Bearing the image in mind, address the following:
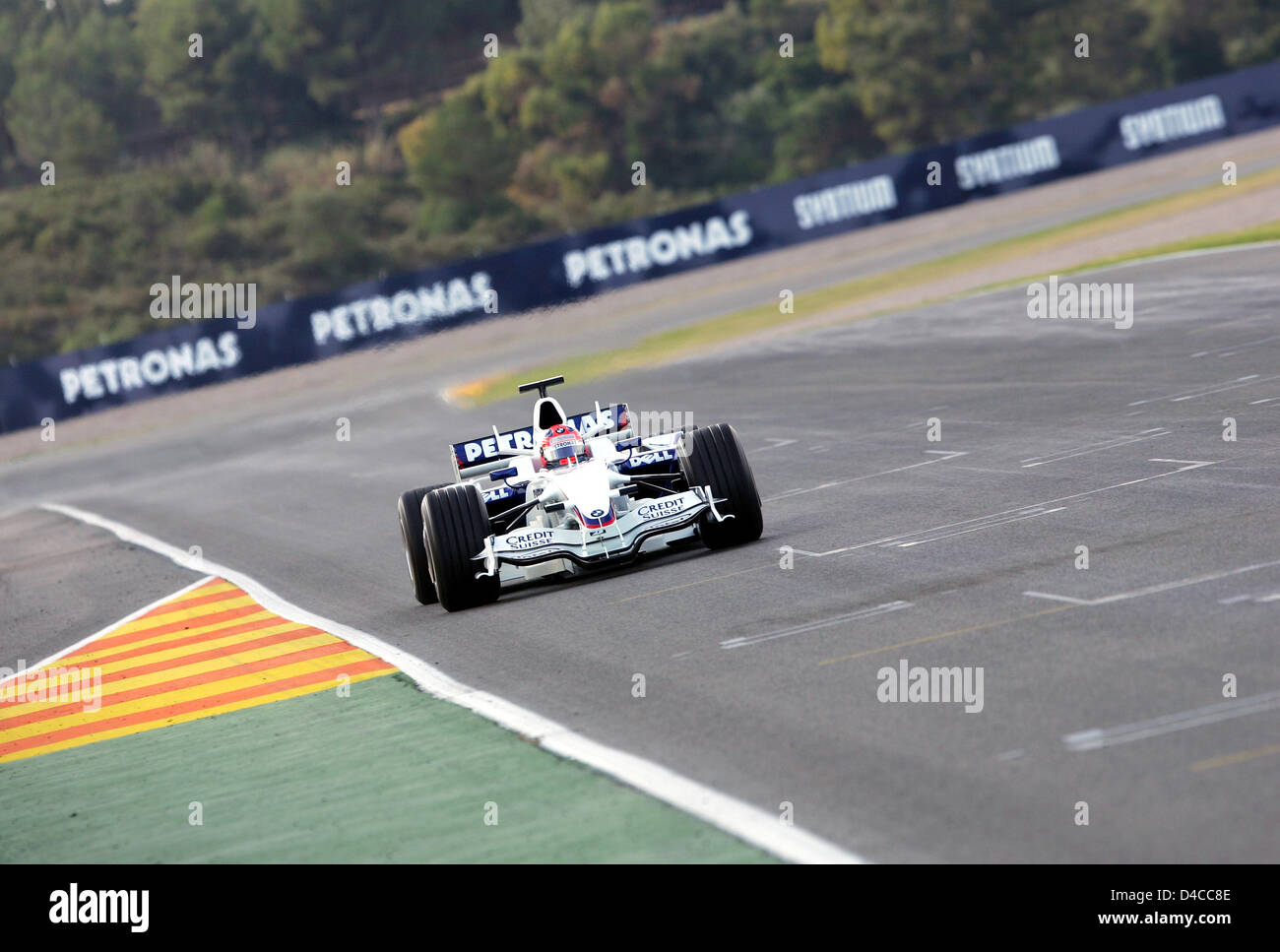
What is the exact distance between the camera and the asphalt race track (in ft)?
Answer: 21.6

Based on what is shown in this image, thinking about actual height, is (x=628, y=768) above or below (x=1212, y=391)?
below

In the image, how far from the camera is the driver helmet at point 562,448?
43.2 ft

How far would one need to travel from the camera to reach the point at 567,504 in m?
12.6

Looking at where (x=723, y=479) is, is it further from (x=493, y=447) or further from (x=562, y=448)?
(x=493, y=447)

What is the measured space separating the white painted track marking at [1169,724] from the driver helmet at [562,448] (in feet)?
21.6

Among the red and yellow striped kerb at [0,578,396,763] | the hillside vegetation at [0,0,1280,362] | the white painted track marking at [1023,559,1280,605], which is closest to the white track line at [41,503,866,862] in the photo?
the red and yellow striped kerb at [0,578,396,763]

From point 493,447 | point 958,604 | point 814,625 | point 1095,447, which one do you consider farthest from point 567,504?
point 1095,447

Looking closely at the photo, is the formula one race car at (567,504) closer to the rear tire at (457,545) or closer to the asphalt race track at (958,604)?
the rear tire at (457,545)

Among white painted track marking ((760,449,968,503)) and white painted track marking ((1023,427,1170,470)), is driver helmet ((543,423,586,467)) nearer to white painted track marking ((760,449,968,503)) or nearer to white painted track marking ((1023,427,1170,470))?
white painted track marking ((760,449,968,503))

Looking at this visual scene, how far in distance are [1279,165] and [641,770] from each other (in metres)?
39.2

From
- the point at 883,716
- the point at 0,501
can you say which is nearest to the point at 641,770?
the point at 883,716

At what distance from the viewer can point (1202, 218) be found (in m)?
36.8

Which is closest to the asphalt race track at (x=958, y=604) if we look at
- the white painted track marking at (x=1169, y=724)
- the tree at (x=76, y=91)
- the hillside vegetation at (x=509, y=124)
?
the white painted track marking at (x=1169, y=724)

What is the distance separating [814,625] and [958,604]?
32.7 inches
